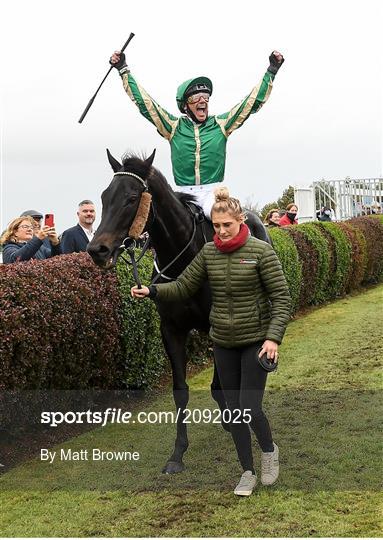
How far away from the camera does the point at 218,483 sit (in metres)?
4.54

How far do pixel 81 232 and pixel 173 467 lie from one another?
11.4 feet

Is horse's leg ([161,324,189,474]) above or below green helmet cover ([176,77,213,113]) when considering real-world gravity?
below

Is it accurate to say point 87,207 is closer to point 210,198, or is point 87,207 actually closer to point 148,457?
point 210,198

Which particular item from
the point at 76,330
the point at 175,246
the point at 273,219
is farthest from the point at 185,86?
the point at 273,219

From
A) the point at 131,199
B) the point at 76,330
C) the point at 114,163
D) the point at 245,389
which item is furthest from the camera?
the point at 76,330

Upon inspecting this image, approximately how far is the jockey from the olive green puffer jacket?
1117 mm

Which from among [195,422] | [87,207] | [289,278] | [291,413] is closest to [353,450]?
[291,413]

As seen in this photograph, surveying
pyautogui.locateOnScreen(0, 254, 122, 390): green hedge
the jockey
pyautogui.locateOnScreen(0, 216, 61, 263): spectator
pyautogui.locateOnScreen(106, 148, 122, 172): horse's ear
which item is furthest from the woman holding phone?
pyautogui.locateOnScreen(0, 216, 61, 263): spectator

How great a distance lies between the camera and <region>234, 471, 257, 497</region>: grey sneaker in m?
4.28

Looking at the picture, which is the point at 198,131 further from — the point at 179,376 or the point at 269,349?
the point at 269,349

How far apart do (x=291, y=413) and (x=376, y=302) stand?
7.31 m

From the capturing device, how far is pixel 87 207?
7730 mm

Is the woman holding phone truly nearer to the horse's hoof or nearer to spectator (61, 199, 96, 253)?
the horse's hoof

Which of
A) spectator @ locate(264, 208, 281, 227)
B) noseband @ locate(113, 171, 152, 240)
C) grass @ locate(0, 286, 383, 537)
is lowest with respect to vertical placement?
grass @ locate(0, 286, 383, 537)
